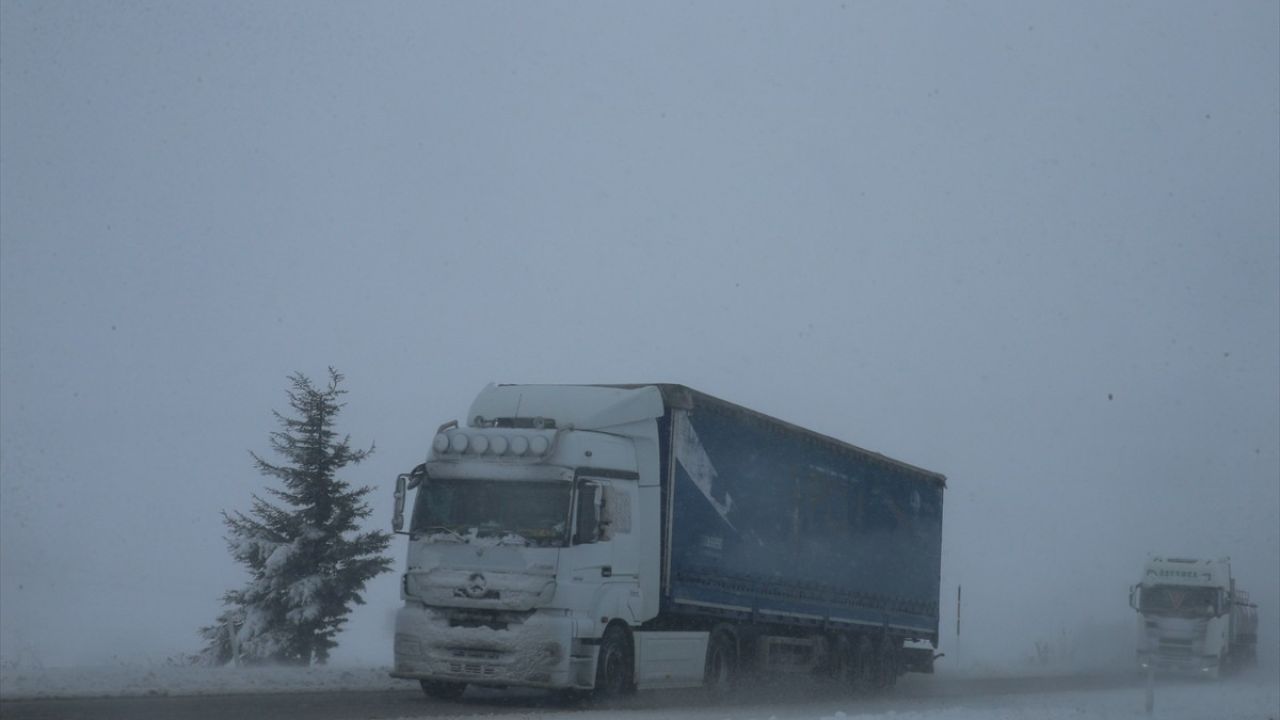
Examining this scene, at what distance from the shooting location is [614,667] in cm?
1886

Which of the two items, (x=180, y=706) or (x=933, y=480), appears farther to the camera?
(x=933, y=480)

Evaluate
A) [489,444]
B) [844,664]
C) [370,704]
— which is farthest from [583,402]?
[844,664]

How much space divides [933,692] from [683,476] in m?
12.0

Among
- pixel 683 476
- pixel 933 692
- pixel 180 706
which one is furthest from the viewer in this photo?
pixel 933 692

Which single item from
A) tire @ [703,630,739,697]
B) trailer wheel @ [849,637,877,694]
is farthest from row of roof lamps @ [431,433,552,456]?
trailer wheel @ [849,637,877,694]

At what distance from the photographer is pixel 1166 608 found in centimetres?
4472

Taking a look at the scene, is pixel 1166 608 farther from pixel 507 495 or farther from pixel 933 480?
pixel 507 495

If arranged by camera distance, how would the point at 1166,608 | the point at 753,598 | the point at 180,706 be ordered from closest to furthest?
the point at 180,706, the point at 753,598, the point at 1166,608

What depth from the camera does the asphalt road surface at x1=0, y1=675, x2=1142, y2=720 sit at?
14.8 meters

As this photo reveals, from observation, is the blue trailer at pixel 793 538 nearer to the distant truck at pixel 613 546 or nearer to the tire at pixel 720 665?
the distant truck at pixel 613 546

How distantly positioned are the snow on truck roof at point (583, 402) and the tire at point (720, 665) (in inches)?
145

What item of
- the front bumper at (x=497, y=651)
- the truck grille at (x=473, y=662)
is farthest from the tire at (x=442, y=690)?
the truck grille at (x=473, y=662)

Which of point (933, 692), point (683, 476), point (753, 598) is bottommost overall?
point (933, 692)

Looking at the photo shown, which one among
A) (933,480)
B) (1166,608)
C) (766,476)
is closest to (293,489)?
(766,476)
